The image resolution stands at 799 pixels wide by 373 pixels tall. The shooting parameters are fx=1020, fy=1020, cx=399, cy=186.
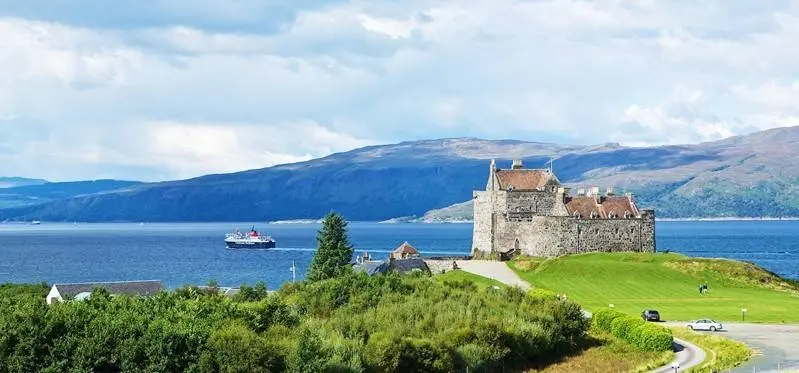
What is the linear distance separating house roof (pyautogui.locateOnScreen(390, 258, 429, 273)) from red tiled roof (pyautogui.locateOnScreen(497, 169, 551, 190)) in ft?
55.2

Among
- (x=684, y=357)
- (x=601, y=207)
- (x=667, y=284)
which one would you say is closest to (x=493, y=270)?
(x=601, y=207)

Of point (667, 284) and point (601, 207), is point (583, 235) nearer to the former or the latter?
point (601, 207)

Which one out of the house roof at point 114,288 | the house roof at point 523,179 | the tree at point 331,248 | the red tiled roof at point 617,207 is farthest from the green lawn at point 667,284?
the house roof at point 114,288

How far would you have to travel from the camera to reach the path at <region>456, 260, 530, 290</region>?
102 m

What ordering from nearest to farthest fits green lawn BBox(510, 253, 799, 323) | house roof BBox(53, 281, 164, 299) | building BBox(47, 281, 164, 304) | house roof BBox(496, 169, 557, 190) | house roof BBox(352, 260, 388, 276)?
building BBox(47, 281, 164, 304) → green lawn BBox(510, 253, 799, 323) → house roof BBox(53, 281, 164, 299) → house roof BBox(352, 260, 388, 276) → house roof BBox(496, 169, 557, 190)

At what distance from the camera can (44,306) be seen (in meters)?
59.5

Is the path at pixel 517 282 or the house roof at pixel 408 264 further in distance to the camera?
the house roof at pixel 408 264

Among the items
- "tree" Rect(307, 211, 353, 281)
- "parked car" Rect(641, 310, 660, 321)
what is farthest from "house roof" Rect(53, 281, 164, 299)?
"parked car" Rect(641, 310, 660, 321)

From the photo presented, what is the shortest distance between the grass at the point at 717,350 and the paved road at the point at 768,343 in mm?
702

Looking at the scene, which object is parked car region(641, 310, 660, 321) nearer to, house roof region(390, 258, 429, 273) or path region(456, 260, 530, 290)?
path region(456, 260, 530, 290)

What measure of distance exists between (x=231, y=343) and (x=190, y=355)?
8.68 feet

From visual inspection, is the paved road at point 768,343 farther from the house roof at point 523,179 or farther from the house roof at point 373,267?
the house roof at point 523,179

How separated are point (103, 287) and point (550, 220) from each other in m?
55.1

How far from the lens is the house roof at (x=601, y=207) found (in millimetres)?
121938
